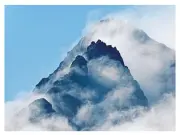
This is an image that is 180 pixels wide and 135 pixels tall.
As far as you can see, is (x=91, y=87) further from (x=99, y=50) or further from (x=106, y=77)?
(x=99, y=50)

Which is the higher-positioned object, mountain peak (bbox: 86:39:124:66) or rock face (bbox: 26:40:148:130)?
mountain peak (bbox: 86:39:124:66)

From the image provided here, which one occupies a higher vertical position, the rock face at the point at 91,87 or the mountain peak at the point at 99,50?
the mountain peak at the point at 99,50

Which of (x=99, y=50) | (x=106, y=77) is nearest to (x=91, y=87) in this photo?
(x=106, y=77)

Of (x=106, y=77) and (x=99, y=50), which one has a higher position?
(x=99, y=50)

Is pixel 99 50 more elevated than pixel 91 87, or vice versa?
pixel 99 50
